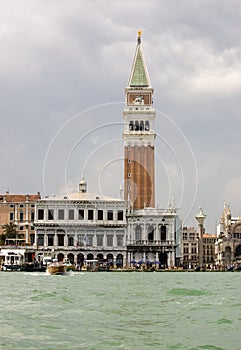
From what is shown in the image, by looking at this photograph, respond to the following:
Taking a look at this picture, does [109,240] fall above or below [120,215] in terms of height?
below

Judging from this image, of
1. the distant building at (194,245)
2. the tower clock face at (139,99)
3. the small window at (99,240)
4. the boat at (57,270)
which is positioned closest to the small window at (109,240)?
the small window at (99,240)

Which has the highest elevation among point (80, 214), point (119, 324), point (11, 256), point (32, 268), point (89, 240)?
point (80, 214)

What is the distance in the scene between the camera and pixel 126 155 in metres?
102

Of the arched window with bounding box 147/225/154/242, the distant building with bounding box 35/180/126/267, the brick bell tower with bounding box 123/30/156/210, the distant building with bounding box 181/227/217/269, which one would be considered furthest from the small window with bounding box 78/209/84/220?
the distant building with bounding box 181/227/217/269

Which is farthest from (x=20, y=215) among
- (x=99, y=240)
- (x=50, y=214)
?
(x=99, y=240)

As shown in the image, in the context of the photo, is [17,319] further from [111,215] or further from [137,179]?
[137,179]

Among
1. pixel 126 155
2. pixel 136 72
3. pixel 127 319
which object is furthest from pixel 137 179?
pixel 127 319

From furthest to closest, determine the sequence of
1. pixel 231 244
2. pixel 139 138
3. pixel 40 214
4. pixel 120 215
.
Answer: pixel 231 244, pixel 139 138, pixel 120 215, pixel 40 214

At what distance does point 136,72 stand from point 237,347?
98297 millimetres

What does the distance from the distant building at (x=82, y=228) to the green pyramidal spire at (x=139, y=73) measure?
24.9 metres

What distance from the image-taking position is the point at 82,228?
93062mm

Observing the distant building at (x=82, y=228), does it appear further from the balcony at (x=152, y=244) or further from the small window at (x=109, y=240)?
the balcony at (x=152, y=244)

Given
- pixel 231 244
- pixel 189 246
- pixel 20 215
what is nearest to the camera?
pixel 20 215

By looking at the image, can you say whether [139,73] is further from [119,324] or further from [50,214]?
[119,324]
